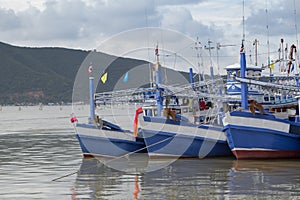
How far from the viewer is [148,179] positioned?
21.2m

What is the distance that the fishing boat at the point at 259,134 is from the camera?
24922mm

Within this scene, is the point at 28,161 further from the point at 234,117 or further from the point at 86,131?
the point at 234,117

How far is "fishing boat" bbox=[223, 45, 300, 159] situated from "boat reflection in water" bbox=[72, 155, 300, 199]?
18.6 inches

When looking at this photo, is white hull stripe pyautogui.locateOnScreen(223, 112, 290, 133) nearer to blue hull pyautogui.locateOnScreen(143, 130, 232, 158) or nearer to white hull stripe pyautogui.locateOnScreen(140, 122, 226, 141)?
white hull stripe pyautogui.locateOnScreen(140, 122, 226, 141)

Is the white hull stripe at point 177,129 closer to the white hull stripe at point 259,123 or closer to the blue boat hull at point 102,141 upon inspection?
the white hull stripe at point 259,123

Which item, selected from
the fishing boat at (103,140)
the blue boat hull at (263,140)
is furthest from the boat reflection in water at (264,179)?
the fishing boat at (103,140)

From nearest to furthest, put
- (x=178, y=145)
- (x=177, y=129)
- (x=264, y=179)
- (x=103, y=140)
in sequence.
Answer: (x=264, y=179) < (x=177, y=129) < (x=178, y=145) < (x=103, y=140)

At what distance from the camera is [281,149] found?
1000 inches

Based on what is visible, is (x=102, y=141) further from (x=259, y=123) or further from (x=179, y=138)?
(x=259, y=123)

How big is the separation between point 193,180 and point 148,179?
1507 millimetres

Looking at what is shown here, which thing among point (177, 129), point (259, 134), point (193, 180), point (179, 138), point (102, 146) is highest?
point (177, 129)

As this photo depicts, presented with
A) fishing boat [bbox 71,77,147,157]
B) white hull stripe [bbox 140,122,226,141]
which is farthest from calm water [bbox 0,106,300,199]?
white hull stripe [bbox 140,122,226,141]

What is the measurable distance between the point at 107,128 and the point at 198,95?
4414 millimetres

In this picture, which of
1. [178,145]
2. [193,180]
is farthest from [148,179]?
[178,145]
